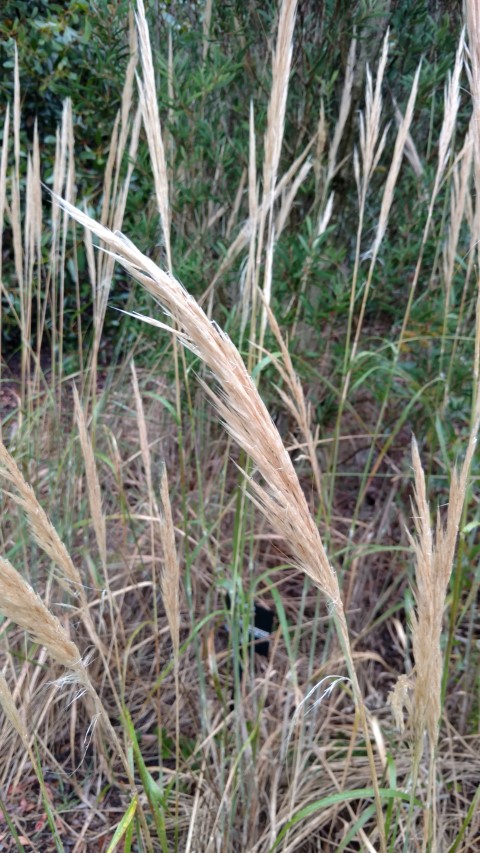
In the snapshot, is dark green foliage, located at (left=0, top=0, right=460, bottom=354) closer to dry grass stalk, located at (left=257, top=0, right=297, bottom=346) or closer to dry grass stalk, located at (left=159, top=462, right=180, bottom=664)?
dry grass stalk, located at (left=257, top=0, right=297, bottom=346)

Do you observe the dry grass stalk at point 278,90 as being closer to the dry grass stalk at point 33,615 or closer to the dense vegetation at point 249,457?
the dense vegetation at point 249,457

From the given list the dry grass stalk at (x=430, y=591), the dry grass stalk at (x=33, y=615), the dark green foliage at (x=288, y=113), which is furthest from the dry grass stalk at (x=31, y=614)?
the dark green foliage at (x=288, y=113)

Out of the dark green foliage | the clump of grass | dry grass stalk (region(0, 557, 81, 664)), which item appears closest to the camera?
the clump of grass

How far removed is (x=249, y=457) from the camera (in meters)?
1.05

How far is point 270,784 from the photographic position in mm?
1408

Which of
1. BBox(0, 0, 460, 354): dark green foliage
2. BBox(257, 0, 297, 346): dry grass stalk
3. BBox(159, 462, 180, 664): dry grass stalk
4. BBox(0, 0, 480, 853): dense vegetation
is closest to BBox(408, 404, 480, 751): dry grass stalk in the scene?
BBox(0, 0, 480, 853): dense vegetation

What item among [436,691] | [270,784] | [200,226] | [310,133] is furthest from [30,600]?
[310,133]

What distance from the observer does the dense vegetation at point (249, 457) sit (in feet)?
4.09

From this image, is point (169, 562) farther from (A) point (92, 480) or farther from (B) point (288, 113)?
(B) point (288, 113)

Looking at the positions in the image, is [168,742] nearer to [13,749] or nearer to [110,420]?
[13,749]

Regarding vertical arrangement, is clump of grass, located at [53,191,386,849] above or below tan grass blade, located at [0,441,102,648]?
above

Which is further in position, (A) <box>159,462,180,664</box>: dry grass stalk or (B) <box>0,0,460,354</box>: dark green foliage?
(B) <box>0,0,460,354</box>: dark green foliage

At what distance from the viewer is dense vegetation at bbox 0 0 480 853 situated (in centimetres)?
125

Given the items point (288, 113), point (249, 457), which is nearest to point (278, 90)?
point (249, 457)
